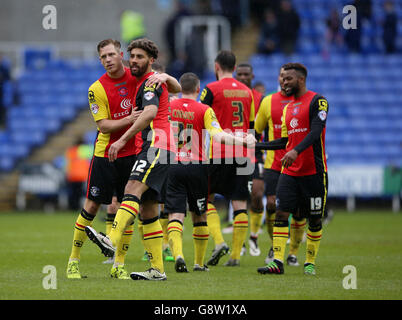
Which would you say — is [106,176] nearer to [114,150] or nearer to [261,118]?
[114,150]

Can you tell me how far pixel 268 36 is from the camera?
970 inches

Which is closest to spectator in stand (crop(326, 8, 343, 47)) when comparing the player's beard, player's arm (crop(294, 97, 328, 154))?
player's arm (crop(294, 97, 328, 154))

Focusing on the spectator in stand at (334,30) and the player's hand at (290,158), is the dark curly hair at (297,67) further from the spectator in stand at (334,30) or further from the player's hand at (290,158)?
the spectator in stand at (334,30)

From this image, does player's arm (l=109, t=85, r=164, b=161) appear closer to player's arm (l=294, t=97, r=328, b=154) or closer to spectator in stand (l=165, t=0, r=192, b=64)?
player's arm (l=294, t=97, r=328, b=154)

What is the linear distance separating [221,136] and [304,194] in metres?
1.28

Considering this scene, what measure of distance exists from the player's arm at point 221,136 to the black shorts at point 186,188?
0.57m

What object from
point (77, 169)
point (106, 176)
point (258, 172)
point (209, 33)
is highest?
point (209, 33)

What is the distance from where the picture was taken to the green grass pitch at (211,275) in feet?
22.2

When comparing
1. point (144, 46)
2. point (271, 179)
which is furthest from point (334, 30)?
point (144, 46)

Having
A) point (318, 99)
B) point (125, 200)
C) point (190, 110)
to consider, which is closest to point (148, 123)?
point (125, 200)

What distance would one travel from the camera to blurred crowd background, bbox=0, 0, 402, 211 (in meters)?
21.4

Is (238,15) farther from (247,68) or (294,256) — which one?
(294,256)

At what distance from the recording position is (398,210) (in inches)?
825
